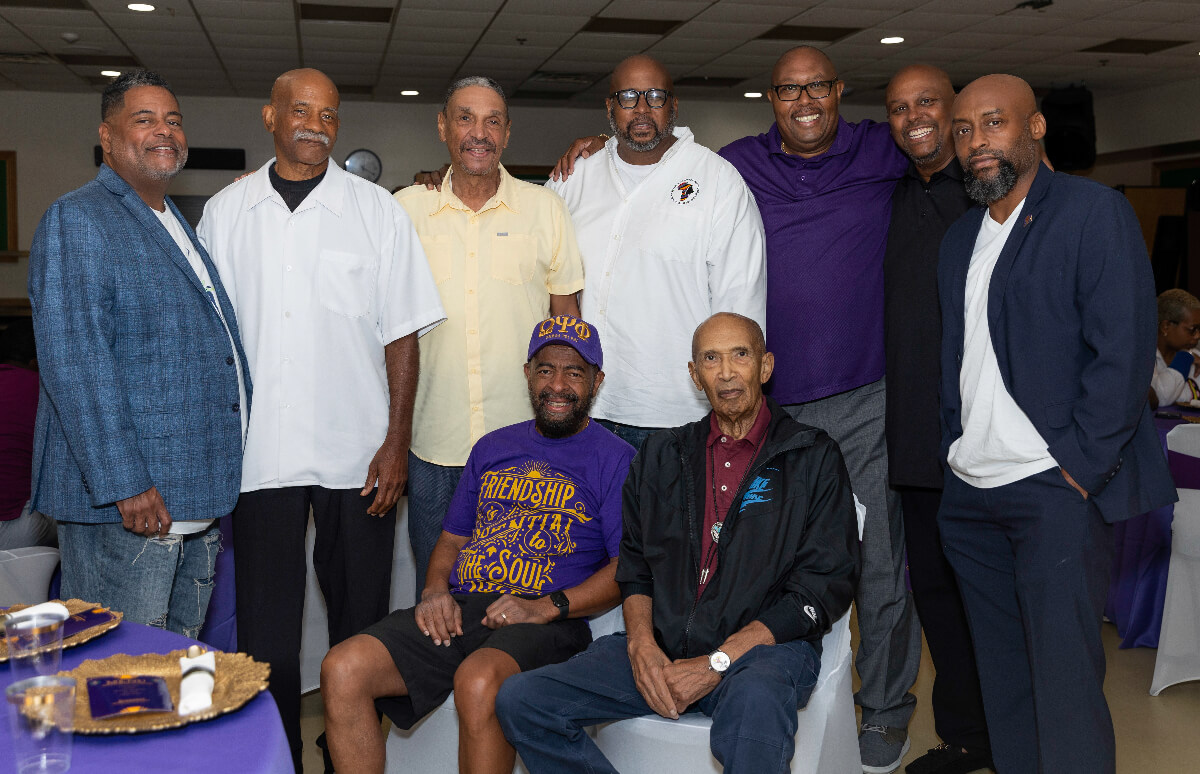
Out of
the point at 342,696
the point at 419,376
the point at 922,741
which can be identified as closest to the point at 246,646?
the point at 342,696

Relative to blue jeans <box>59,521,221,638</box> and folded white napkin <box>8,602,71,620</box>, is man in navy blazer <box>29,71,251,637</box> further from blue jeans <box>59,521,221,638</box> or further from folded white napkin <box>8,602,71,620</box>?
folded white napkin <box>8,602,71,620</box>

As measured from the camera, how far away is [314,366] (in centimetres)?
272

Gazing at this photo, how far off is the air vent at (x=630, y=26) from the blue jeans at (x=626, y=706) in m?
7.08

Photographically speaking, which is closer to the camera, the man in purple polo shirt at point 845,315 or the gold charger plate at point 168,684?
the gold charger plate at point 168,684

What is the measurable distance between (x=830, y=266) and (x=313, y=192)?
150cm

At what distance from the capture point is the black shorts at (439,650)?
8.10 feet

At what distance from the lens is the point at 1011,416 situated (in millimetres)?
2443

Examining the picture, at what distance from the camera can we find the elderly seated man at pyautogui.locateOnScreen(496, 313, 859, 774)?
2268mm

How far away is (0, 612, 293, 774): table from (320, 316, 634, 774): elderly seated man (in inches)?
34.6

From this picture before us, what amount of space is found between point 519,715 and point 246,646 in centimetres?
92

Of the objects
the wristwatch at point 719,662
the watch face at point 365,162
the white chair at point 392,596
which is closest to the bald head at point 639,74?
the white chair at point 392,596

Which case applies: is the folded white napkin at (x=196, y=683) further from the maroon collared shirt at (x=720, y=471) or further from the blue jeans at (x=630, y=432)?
the blue jeans at (x=630, y=432)

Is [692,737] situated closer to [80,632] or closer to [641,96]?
[80,632]

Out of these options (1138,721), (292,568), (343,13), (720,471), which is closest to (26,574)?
(292,568)
